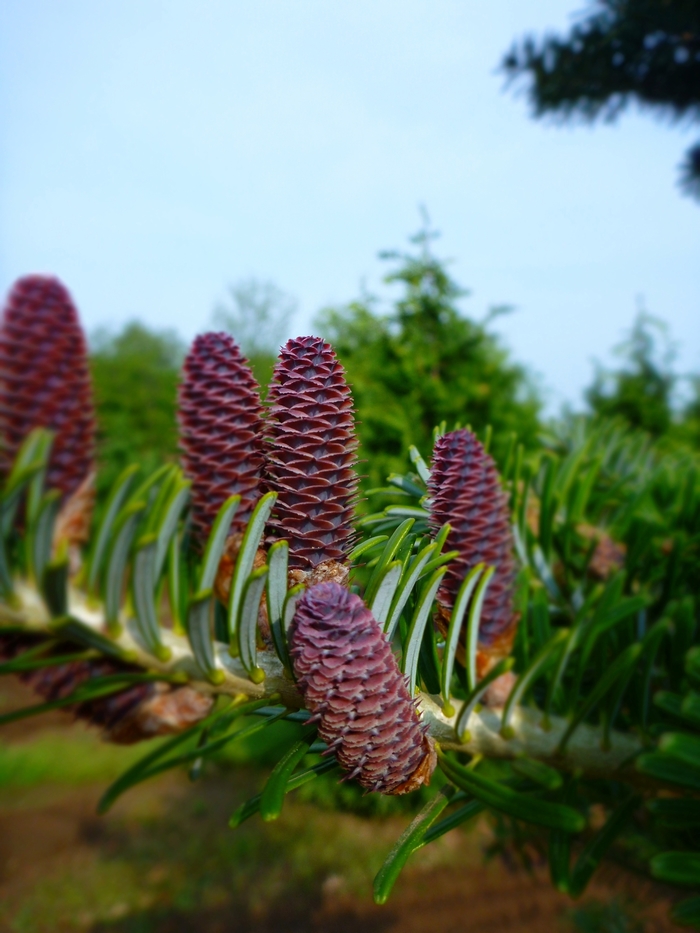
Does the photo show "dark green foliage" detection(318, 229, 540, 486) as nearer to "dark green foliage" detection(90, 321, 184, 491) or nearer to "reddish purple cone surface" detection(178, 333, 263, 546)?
"reddish purple cone surface" detection(178, 333, 263, 546)

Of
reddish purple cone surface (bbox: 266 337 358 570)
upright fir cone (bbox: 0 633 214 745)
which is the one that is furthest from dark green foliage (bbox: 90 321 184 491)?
reddish purple cone surface (bbox: 266 337 358 570)

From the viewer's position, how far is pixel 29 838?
3.45 m

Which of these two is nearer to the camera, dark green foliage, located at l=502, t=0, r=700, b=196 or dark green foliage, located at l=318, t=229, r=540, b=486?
dark green foliage, located at l=318, t=229, r=540, b=486

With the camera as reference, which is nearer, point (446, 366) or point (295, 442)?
point (295, 442)

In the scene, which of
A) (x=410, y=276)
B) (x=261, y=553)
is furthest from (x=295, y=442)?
(x=410, y=276)

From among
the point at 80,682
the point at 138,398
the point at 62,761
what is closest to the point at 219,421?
the point at 80,682

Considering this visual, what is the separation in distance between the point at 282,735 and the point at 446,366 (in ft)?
9.06

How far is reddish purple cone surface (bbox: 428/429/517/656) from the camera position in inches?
17.8

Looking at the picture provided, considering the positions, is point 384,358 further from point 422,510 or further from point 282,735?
point 282,735

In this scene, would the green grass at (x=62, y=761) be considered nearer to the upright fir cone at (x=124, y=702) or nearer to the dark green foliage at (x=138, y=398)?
the dark green foliage at (x=138, y=398)

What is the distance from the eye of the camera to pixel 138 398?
173 inches

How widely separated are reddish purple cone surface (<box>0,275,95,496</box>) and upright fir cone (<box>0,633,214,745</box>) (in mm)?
125

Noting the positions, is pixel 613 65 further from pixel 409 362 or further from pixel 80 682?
pixel 80 682

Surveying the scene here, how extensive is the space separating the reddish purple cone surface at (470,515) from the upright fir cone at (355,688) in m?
0.13
